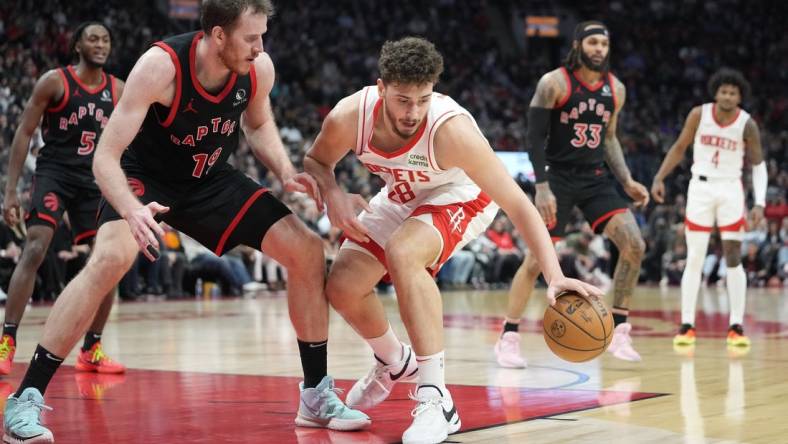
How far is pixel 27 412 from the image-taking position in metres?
3.90

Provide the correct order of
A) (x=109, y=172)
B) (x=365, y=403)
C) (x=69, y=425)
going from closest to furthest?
(x=109, y=172), (x=69, y=425), (x=365, y=403)

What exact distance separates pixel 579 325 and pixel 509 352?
234 cm

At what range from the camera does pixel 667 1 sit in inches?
1241

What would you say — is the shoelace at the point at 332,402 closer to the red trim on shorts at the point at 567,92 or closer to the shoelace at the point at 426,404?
the shoelace at the point at 426,404

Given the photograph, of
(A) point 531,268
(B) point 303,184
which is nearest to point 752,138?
(A) point 531,268

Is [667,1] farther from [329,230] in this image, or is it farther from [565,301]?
[565,301]

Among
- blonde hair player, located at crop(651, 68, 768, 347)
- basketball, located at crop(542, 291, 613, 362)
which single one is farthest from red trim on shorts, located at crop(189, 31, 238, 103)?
blonde hair player, located at crop(651, 68, 768, 347)

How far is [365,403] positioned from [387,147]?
3.86 feet

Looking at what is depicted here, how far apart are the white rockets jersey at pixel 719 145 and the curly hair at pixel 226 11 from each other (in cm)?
495

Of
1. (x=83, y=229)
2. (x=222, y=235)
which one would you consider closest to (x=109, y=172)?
(x=222, y=235)

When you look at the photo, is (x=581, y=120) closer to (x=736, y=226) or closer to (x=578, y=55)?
(x=578, y=55)

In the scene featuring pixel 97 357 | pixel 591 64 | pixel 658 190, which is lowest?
pixel 97 357

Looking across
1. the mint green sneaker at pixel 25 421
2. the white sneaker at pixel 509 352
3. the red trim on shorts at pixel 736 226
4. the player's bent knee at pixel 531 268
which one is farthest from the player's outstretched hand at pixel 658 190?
the mint green sneaker at pixel 25 421

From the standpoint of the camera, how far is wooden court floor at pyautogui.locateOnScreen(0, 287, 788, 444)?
→ 408cm
